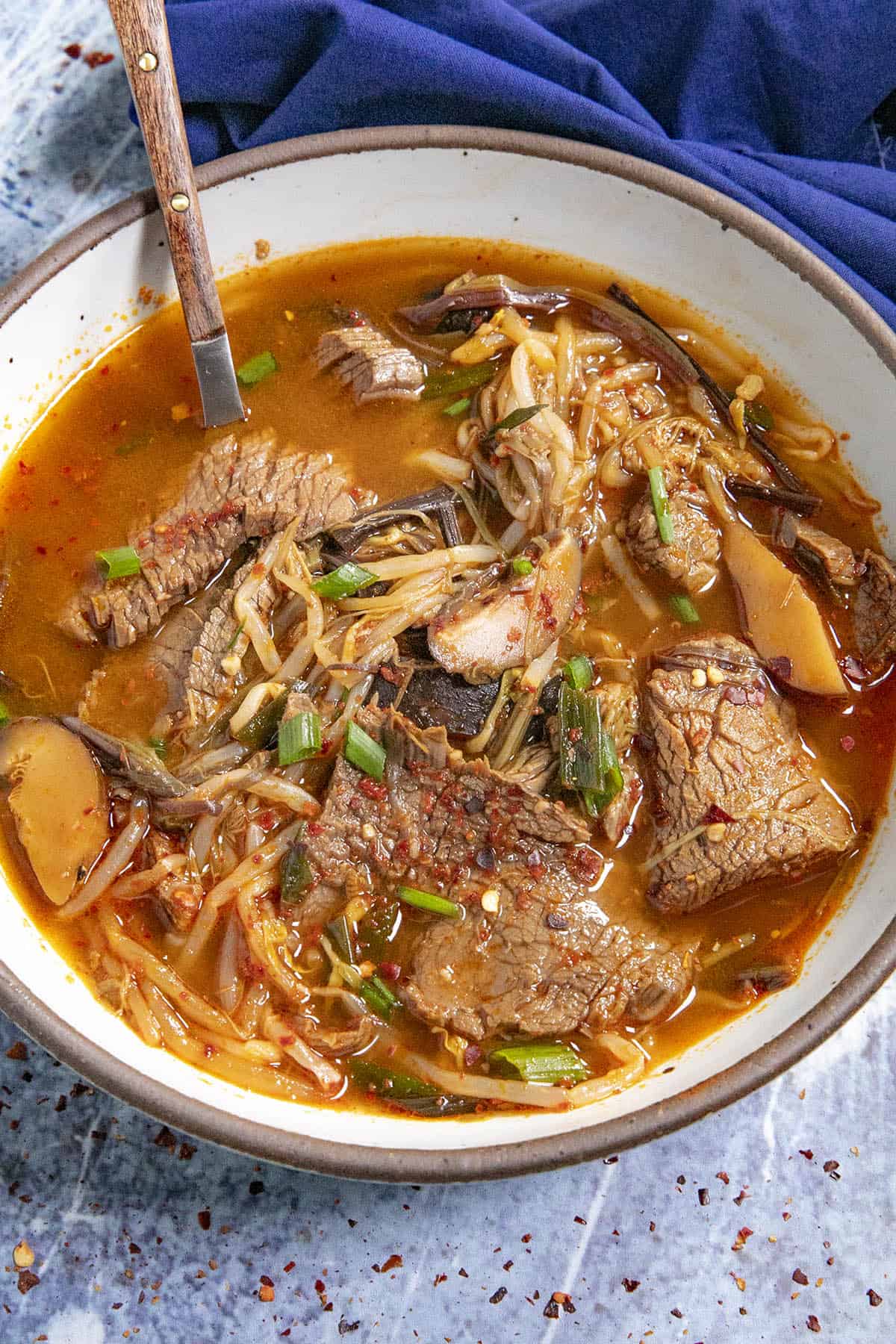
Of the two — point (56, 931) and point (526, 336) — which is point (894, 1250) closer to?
point (56, 931)

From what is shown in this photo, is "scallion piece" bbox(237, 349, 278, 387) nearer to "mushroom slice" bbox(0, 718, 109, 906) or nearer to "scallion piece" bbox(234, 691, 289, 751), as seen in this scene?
"scallion piece" bbox(234, 691, 289, 751)

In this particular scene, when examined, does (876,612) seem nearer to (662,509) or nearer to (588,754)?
(662,509)

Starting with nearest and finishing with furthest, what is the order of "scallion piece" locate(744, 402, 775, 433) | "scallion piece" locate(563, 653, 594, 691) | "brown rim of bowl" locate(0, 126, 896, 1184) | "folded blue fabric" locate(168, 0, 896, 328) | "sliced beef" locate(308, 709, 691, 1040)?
"brown rim of bowl" locate(0, 126, 896, 1184) → "sliced beef" locate(308, 709, 691, 1040) → "scallion piece" locate(563, 653, 594, 691) → "folded blue fabric" locate(168, 0, 896, 328) → "scallion piece" locate(744, 402, 775, 433)

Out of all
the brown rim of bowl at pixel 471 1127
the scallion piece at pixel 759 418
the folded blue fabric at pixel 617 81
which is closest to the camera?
the brown rim of bowl at pixel 471 1127

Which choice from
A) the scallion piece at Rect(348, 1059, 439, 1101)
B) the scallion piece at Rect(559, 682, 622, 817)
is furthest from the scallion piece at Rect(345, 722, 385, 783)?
the scallion piece at Rect(348, 1059, 439, 1101)

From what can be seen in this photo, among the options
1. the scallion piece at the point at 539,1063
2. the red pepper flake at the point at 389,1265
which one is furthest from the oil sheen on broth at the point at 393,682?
the red pepper flake at the point at 389,1265

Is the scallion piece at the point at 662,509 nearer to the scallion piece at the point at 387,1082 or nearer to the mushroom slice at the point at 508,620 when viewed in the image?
the mushroom slice at the point at 508,620
